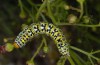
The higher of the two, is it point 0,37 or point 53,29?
point 53,29

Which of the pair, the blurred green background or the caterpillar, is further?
the blurred green background

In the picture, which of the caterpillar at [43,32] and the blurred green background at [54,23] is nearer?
the caterpillar at [43,32]

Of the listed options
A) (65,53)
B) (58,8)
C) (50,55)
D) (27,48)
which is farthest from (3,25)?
(65,53)

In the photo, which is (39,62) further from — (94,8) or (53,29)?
(53,29)
